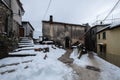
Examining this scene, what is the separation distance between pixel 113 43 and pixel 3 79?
11.9 metres

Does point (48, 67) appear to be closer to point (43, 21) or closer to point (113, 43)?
point (113, 43)

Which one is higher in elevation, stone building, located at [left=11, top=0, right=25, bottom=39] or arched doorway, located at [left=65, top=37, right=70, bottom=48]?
stone building, located at [left=11, top=0, right=25, bottom=39]

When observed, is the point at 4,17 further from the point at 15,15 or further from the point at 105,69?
the point at 105,69

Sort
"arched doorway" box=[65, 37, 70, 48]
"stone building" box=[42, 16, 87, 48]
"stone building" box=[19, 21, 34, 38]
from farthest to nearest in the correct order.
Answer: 1. "arched doorway" box=[65, 37, 70, 48]
2. "stone building" box=[42, 16, 87, 48]
3. "stone building" box=[19, 21, 34, 38]

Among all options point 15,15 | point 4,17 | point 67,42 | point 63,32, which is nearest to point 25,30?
point 63,32

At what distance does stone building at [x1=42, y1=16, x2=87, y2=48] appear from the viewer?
26438 mm

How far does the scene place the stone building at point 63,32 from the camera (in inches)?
1041

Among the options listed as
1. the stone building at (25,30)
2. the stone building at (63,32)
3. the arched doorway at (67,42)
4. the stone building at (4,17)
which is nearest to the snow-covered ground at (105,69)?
the stone building at (4,17)

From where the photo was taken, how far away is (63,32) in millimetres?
28031

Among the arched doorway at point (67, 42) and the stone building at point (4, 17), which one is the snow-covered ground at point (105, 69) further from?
the arched doorway at point (67, 42)

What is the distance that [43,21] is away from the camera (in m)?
26.2

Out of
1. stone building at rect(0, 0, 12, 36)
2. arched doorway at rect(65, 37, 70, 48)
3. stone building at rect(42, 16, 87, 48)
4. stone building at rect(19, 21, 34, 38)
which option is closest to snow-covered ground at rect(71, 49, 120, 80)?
stone building at rect(0, 0, 12, 36)

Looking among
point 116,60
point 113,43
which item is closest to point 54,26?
point 113,43

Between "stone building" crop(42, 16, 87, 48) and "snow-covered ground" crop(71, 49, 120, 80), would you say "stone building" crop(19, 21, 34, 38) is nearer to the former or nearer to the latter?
"stone building" crop(42, 16, 87, 48)
